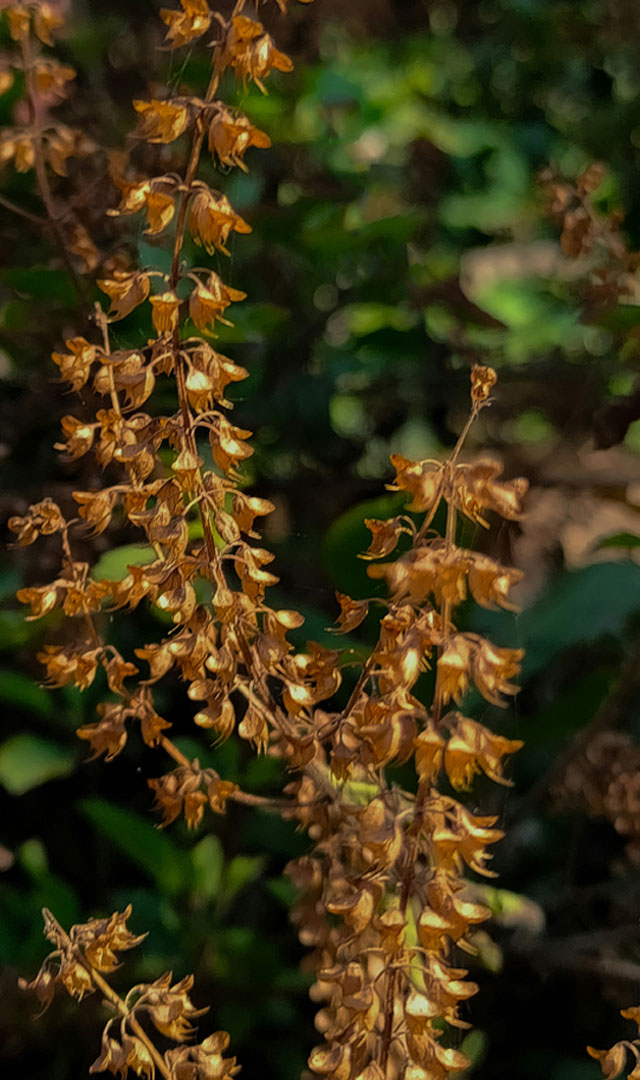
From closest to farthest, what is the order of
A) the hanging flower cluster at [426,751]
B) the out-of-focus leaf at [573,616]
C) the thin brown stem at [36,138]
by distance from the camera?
the hanging flower cluster at [426,751] → the thin brown stem at [36,138] → the out-of-focus leaf at [573,616]

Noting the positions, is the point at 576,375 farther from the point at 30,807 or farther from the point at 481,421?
the point at 30,807

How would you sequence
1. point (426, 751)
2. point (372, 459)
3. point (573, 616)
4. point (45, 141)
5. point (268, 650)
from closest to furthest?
point (426, 751), point (268, 650), point (573, 616), point (45, 141), point (372, 459)

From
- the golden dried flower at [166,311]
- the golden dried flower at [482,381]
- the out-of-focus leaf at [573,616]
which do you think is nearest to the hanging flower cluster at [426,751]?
the golden dried flower at [482,381]

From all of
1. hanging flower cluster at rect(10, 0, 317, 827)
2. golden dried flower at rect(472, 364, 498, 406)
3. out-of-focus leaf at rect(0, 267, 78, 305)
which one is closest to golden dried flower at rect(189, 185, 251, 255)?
hanging flower cluster at rect(10, 0, 317, 827)

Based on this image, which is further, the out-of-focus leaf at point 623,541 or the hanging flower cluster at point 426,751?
the out-of-focus leaf at point 623,541

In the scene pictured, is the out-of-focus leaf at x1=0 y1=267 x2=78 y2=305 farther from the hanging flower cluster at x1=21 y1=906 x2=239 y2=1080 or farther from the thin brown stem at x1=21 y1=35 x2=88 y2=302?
the hanging flower cluster at x1=21 y1=906 x2=239 y2=1080

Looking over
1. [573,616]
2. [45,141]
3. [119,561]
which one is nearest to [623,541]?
[573,616]

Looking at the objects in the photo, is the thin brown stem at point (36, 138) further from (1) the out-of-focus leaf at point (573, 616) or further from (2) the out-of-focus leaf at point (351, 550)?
(1) the out-of-focus leaf at point (573, 616)

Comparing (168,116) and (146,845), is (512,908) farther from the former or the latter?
(168,116)

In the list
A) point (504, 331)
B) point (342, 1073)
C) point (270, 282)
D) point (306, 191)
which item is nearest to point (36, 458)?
point (270, 282)
